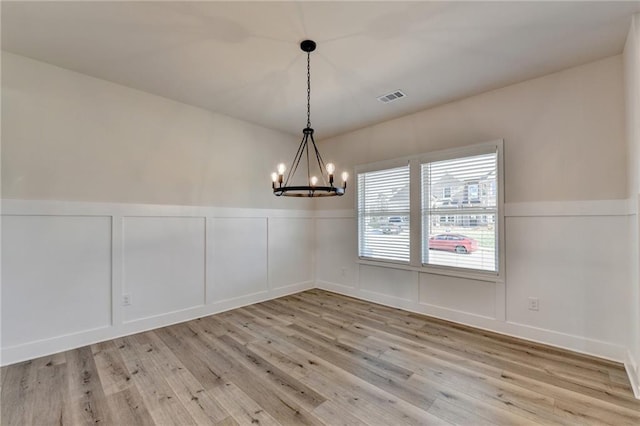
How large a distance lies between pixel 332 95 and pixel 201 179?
7.10 feet

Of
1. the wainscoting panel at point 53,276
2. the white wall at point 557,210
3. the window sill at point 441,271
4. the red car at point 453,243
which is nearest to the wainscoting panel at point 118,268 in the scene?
the wainscoting panel at point 53,276

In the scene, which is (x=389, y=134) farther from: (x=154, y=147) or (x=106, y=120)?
(x=106, y=120)

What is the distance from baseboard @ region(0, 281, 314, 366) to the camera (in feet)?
8.93

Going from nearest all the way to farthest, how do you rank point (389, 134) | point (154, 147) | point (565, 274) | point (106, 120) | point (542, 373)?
point (542, 373), point (565, 274), point (106, 120), point (154, 147), point (389, 134)

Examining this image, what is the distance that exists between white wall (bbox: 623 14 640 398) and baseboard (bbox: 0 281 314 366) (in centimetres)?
426

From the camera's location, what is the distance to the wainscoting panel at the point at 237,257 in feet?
13.7

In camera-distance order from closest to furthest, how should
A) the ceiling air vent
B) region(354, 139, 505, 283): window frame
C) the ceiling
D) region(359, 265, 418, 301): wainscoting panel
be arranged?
the ceiling
region(354, 139, 505, 283): window frame
the ceiling air vent
region(359, 265, 418, 301): wainscoting panel

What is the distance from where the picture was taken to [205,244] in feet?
13.4

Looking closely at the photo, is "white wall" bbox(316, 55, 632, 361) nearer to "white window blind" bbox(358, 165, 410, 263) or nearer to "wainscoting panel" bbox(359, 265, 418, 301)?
"wainscoting panel" bbox(359, 265, 418, 301)

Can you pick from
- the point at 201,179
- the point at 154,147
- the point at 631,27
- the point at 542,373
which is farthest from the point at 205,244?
the point at 631,27

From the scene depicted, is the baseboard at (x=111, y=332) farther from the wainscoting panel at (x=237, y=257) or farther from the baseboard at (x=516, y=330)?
the baseboard at (x=516, y=330)

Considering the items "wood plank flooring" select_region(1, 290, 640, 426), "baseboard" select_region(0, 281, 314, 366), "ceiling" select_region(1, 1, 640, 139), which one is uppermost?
"ceiling" select_region(1, 1, 640, 139)

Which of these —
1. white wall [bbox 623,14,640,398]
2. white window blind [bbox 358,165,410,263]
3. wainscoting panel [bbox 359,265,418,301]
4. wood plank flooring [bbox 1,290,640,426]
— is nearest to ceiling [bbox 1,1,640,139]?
white wall [bbox 623,14,640,398]

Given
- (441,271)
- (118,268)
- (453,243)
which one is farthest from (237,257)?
(453,243)
